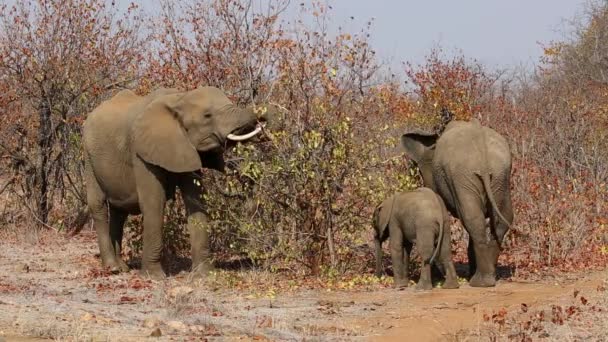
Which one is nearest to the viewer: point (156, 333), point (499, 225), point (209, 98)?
point (156, 333)

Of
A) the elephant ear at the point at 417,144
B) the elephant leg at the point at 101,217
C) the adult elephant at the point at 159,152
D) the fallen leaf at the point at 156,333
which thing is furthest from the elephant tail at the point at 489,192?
the elephant leg at the point at 101,217

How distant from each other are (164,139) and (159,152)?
179mm

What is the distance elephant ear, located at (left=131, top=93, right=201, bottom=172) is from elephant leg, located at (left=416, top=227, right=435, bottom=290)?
293 cm

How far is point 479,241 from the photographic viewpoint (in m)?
12.2

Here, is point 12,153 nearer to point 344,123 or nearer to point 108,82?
point 108,82

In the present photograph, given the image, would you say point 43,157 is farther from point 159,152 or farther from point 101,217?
point 159,152

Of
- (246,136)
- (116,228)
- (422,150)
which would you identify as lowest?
(116,228)

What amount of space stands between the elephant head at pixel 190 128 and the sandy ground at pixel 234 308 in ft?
5.19

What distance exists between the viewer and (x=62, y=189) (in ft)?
62.5

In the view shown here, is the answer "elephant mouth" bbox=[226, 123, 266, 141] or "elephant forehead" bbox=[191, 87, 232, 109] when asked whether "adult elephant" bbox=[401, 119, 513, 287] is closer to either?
"elephant mouth" bbox=[226, 123, 266, 141]

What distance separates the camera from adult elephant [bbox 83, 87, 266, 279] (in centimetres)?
1278

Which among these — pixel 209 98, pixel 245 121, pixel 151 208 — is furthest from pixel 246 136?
pixel 151 208

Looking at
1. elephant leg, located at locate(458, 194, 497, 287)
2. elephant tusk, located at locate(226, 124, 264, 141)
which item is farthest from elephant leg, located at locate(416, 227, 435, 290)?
elephant tusk, located at locate(226, 124, 264, 141)

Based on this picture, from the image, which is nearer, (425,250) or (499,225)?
(425,250)
